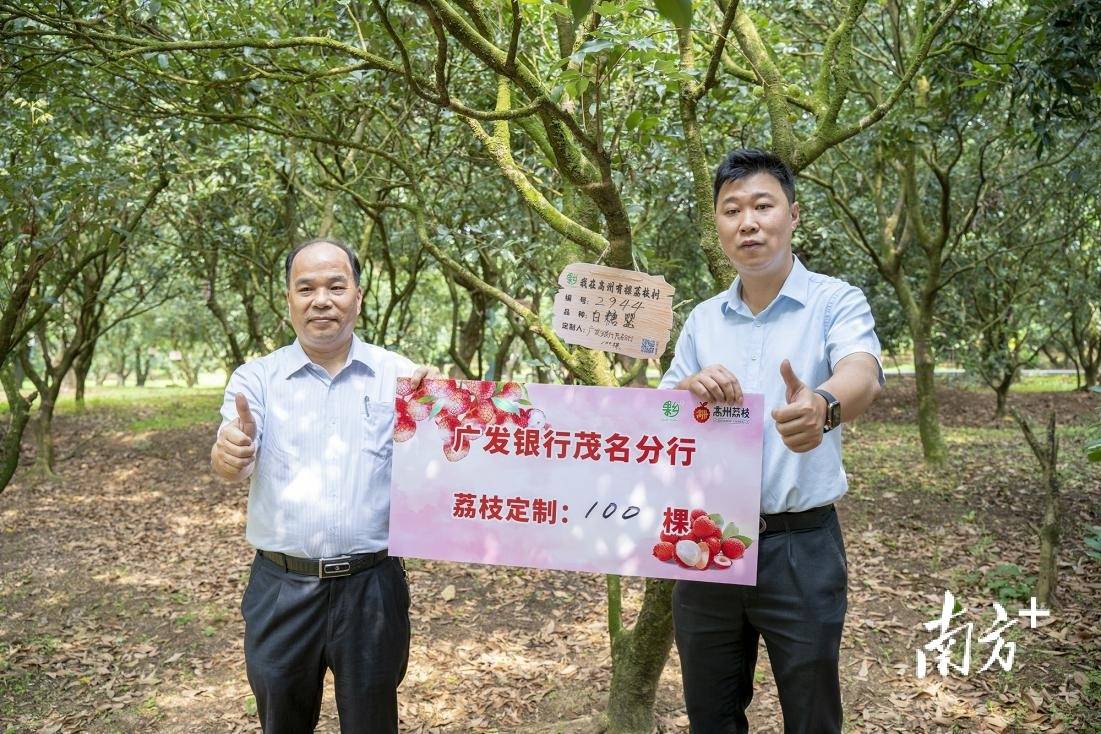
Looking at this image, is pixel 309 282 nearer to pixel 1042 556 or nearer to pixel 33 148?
pixel 33 148

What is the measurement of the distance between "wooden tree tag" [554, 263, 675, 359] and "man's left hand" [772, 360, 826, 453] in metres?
0.69

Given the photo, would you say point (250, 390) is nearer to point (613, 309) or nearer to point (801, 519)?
point (613, 309)

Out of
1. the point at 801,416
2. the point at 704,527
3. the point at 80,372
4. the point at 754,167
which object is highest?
the point at 754,167

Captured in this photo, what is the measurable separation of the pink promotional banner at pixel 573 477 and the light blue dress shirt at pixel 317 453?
0.08m

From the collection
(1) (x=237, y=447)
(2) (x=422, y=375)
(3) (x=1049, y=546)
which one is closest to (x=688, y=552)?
(2) (x=422, y=375)

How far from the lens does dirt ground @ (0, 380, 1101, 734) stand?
4359mm

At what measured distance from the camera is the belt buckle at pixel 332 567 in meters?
2.48

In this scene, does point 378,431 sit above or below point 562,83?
below

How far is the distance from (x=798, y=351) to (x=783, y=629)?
0.79 m

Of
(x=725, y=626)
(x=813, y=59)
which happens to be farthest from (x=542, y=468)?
(x=813, y=59)

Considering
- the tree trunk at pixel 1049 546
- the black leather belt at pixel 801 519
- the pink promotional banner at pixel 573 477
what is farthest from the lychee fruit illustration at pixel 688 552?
the tree trunk at pixel 1049 546

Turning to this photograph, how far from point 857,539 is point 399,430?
574 cm

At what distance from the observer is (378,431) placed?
8.64 ft

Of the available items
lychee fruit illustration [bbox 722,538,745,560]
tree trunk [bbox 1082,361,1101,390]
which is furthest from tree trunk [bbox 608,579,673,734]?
tree trunk [bbox 1082,361,1101,390]
